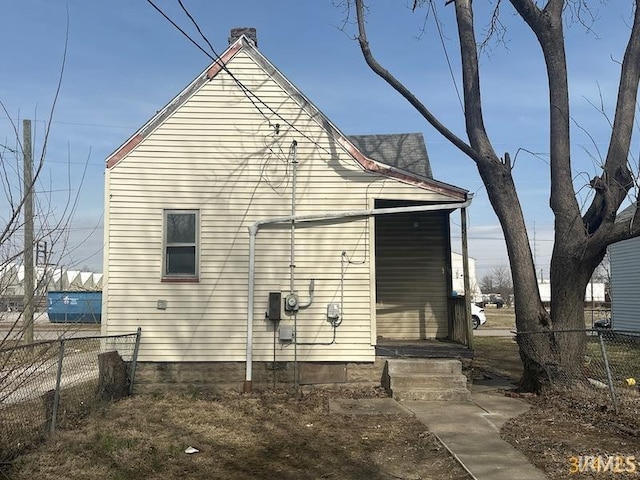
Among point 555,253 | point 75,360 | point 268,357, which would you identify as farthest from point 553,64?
point 75,360

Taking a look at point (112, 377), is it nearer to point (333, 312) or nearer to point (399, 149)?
point (333, 312)

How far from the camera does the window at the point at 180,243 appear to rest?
33.0 feet

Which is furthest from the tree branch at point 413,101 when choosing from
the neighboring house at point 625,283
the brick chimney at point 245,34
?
the neighboring house at point 625,283

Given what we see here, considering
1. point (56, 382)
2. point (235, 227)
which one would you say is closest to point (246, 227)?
point (235, 227)

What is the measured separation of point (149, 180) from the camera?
10.1 m

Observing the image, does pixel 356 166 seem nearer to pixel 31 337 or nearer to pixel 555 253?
pixel 555 253

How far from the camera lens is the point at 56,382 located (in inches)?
274

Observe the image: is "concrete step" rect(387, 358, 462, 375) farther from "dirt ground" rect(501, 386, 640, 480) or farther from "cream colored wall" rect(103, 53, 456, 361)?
"dirt ground" rect(501, 386, 640, 480)

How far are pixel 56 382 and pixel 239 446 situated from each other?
2.43 meters

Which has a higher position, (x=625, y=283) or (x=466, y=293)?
(x=625, y=283)

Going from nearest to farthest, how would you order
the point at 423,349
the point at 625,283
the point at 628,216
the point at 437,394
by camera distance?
1. the point at 437,394
2. the point at 628,216
3. the point at 423,349
4. the point at 625,283

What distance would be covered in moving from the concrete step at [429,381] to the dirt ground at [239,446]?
48.2 inches

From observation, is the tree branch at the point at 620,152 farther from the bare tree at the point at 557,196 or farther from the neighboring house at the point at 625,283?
the neighboring house at the point at 625,283

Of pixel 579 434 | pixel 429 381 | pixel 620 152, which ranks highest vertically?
pixel 620 152
